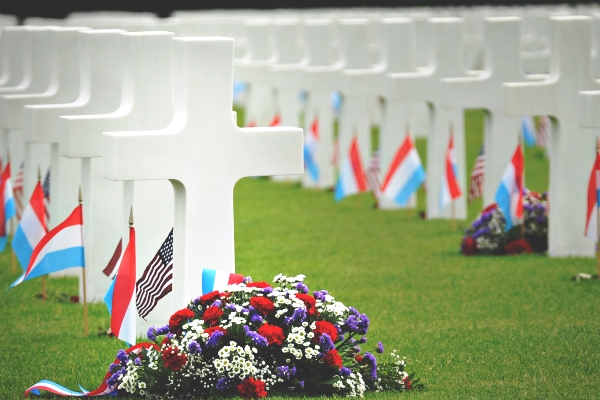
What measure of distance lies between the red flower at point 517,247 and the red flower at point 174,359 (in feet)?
24.3

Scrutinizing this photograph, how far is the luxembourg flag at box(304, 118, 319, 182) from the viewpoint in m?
21.8

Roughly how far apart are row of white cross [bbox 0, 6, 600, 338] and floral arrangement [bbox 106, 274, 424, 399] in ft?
2.85

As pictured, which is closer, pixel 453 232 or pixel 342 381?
pixel 342 381

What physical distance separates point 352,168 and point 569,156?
5.06 meters

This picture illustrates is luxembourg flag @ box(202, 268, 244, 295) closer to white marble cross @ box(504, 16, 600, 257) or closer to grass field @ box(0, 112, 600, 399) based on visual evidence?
grass field @ box(0, 112, 600, 399)

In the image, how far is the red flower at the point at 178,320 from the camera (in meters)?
8.57

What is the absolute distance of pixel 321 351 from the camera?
333 inches

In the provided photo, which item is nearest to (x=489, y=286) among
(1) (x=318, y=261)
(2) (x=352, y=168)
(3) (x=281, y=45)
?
(1) (x=318, y=261)

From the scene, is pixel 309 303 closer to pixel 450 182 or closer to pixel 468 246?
pixel 468 246

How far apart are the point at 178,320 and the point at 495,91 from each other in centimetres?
843

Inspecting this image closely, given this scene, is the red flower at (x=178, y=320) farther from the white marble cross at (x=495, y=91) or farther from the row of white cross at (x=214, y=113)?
the white marble cross at (x=495, y=91)

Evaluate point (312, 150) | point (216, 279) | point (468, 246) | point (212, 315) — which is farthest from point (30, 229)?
point (312, 150)

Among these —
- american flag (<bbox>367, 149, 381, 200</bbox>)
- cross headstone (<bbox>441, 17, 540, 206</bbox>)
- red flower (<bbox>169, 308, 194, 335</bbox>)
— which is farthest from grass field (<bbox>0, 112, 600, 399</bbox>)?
cross headstone (<bbox>441, 17, 540, 206</bbox>)

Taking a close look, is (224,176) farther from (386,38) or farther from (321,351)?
(386,38)
